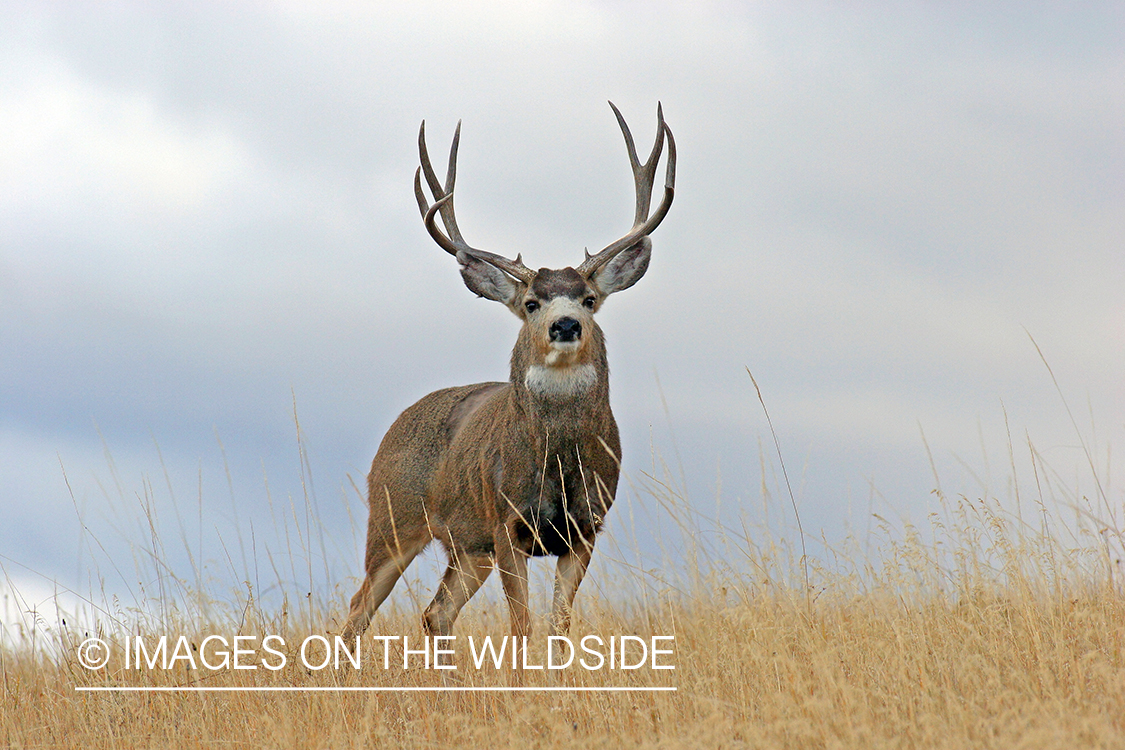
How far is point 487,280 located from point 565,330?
49.0 inches

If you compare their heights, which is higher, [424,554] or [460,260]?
[460,260]

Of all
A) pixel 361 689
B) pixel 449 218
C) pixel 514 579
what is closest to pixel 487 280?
pixel 449 218

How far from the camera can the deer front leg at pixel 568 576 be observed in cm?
702

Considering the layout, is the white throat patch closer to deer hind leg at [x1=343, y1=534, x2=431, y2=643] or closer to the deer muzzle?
the deer muzzle

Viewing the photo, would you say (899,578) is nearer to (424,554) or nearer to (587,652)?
(587,652)

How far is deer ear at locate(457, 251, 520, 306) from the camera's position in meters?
8.25

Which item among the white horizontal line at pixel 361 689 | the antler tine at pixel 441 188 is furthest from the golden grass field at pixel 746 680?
the antler tine at pixel 441 188

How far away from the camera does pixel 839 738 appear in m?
4.80

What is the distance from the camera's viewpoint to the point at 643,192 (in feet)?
28.8

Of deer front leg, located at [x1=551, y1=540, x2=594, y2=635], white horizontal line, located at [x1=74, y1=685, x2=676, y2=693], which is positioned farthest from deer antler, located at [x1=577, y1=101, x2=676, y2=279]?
white horizontal line, located at [x1=74, y1=685, x2=676, y2=693]

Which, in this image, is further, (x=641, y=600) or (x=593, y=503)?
(x=593, y=503)

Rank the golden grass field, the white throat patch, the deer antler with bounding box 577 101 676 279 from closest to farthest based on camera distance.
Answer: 1. the golden grass field
2. the white throat patch
3. the deer antler with bounding box 577 101 676 279

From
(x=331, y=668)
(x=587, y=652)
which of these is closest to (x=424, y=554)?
(x=331, y=668)

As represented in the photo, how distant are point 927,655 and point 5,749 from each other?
200 inches
